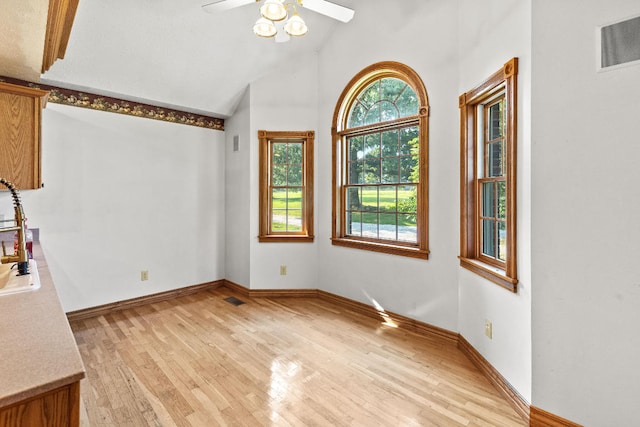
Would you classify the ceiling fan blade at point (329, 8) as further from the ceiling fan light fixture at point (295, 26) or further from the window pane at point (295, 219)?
the window pane at point (295, 219)

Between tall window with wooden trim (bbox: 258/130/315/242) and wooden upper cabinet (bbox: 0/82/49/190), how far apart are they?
2.16 m

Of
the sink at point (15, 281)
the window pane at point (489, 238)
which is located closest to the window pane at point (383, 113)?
the window pane at point (489, 238)

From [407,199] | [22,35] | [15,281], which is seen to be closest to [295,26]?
[22,35]

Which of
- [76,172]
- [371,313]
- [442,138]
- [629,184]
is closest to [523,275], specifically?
[629,184]

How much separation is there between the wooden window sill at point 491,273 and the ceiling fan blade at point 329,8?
2.15 m

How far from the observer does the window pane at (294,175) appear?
13.6 ft

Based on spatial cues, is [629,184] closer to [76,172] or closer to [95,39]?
[95,39]

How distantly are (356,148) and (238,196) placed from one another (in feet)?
5.73

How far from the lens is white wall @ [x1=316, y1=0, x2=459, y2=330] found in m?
2.83

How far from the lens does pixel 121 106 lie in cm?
365

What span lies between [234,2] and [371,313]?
3.11 m

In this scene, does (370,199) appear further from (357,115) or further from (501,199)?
(501,199)

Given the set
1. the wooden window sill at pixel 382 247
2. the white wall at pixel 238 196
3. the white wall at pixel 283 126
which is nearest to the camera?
the wooden window sill at pixel 382 247

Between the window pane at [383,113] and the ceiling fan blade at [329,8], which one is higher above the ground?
the ceiling fan blade at [329,8]
